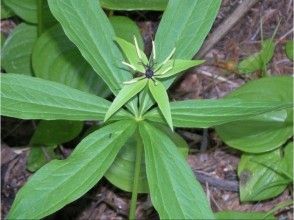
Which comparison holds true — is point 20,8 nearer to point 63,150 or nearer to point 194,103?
point 63,150

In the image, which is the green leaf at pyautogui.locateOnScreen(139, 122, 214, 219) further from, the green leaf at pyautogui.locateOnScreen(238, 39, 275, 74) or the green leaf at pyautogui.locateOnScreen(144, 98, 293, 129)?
the green leaf at pyautogui.locateOnScreen(238, 39, 275, 74)

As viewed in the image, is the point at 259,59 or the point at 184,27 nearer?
the point at 184,27

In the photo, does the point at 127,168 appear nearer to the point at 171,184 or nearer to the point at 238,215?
the point at 238,215

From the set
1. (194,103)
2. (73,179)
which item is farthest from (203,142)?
(73,179)

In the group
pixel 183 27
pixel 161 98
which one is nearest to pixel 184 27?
pixel 183 27

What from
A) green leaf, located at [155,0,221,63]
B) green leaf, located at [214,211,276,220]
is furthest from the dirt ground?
green leaf, located at [155,0,221,63]

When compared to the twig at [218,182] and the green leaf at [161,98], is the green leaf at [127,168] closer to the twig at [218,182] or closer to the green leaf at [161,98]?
the twig at [218,182]

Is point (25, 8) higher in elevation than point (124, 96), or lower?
higher
